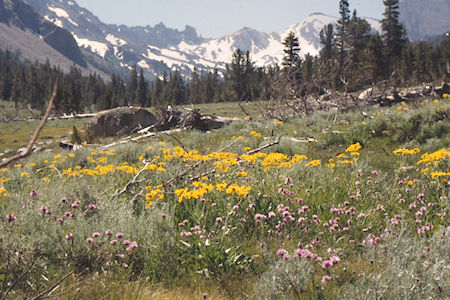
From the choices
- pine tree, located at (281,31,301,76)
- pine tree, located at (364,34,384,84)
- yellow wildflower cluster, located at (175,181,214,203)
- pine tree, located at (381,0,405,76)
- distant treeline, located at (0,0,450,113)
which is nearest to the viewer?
yellow wildflower cluster, located at (175,181,214,203)

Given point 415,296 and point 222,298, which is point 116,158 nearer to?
point 222,298

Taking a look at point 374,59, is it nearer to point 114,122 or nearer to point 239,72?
point 239,72

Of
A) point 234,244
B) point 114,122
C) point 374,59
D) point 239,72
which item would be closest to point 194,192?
point 234,244

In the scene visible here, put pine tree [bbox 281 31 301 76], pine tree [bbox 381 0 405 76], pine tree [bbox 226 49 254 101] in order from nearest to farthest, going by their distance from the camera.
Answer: pine tree [bbox 281 31 301 76]
pine tree [bbox 381 0 405 76]
pine tree [bbox 226 49 254 101]

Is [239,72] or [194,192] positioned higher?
[239,72]

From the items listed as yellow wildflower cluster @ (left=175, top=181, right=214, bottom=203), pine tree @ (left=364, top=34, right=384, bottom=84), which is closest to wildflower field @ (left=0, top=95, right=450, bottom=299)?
yellow wildflower cluster @ (left=175, top=181, right=214, bottom=203)

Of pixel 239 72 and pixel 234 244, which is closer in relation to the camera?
pixel 234 244

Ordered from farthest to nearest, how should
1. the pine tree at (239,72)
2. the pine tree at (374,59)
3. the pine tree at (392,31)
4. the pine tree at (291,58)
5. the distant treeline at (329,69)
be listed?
the pine tree at (239,72)
the pine tree at (392,31)
the pine tree at (374,59)
the distant treeline at (329,69)
the pine tree at (291,58)

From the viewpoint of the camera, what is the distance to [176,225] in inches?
136

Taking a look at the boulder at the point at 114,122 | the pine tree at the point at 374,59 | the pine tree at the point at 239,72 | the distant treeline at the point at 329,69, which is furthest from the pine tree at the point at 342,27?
the boulder at the point at 114,122

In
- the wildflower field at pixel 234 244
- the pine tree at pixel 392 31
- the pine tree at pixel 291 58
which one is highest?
the pine tree at pixel 392 31

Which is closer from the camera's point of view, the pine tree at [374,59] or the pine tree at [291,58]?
the pine tree at [291,58]

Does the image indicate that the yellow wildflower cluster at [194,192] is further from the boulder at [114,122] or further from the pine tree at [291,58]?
the boulder at [114,122]

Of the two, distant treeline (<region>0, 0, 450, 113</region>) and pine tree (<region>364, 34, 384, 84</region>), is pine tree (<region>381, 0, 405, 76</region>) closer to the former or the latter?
distant treeline (<region>0, 0, 450, 113</region>)
